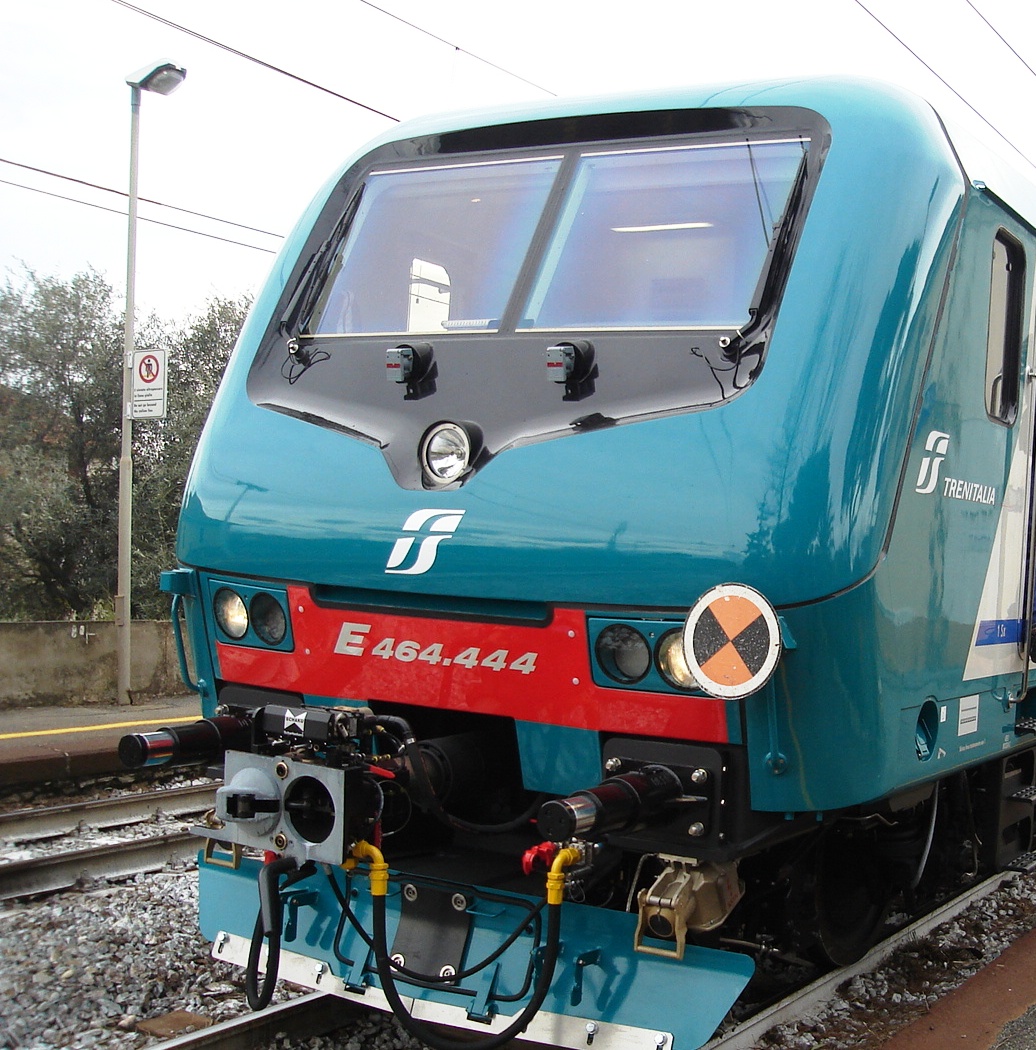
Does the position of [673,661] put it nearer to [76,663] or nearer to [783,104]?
[783,104]

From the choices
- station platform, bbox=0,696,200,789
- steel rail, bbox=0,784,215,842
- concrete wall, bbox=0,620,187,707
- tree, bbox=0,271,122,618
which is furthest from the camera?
tree, bbox=0,271,122,618

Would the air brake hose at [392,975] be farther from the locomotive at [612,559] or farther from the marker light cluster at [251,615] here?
the marker light cluster at [251,615]

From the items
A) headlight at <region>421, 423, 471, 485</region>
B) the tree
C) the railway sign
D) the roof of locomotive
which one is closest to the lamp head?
the railway sign

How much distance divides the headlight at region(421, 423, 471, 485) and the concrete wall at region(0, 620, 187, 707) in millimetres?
9847

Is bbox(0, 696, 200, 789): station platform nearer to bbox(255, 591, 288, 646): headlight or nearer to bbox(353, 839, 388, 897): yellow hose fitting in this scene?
bbox(255, 591, 288, 646): headlight

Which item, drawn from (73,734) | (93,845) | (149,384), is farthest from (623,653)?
(149,384)

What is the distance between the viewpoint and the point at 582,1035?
336 cm

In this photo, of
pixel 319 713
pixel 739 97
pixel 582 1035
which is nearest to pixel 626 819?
pixel 582 1035

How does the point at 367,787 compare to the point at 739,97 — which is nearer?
the point at 367,787

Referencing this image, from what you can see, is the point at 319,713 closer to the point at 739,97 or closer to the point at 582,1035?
the point at 582,1035

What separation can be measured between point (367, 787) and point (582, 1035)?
866 mm

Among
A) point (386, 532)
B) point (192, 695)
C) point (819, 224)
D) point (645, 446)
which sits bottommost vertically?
point (192, 695)

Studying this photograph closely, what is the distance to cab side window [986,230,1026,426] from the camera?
13.8 ft

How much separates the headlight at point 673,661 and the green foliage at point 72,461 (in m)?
14.3
